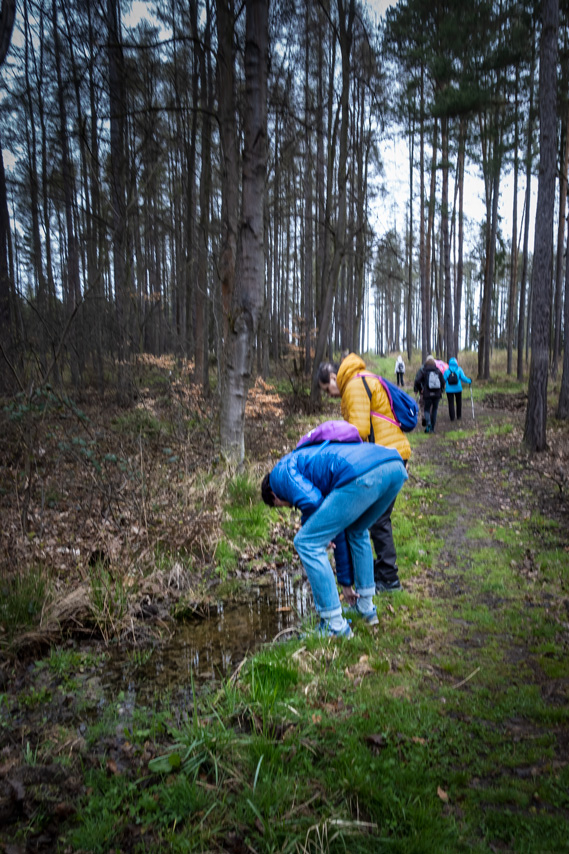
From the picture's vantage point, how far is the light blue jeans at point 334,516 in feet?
12.0

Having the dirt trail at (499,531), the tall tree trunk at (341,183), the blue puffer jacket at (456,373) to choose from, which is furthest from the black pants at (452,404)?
the tall tree trunk at (341,183)

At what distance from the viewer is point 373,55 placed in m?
14.3

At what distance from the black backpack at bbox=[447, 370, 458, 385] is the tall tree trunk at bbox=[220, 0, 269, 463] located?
25.6ft

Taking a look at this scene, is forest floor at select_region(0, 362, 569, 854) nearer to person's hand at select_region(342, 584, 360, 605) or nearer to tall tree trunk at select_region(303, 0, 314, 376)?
person's hand at select_region(342, 584, 360, 605)

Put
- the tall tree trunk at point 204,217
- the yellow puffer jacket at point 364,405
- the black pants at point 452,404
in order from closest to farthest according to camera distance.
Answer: the yellow puffer jacket at point 364,405 → the tall tree trunk at point 204,217 → the black pants at point 452,404

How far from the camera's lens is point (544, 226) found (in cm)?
1061

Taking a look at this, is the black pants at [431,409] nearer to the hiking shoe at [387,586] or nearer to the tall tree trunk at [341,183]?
the tall tree trunk at [341,183]

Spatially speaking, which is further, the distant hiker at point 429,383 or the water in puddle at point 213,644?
the distant hiker at point 429,383

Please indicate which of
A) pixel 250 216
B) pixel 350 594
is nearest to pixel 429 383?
pixel 250 216

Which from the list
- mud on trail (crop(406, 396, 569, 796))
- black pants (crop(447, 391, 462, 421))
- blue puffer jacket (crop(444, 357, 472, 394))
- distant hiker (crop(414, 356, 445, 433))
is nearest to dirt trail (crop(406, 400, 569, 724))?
mud on trail (crop(406, 396, 569, 796))

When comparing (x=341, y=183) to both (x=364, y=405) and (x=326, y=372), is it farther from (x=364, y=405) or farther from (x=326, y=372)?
(x=364, y=405)

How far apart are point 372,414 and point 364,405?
19cm

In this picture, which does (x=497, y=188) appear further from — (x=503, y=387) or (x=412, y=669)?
(x=412, y=669)

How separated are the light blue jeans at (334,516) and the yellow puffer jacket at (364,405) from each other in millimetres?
816
